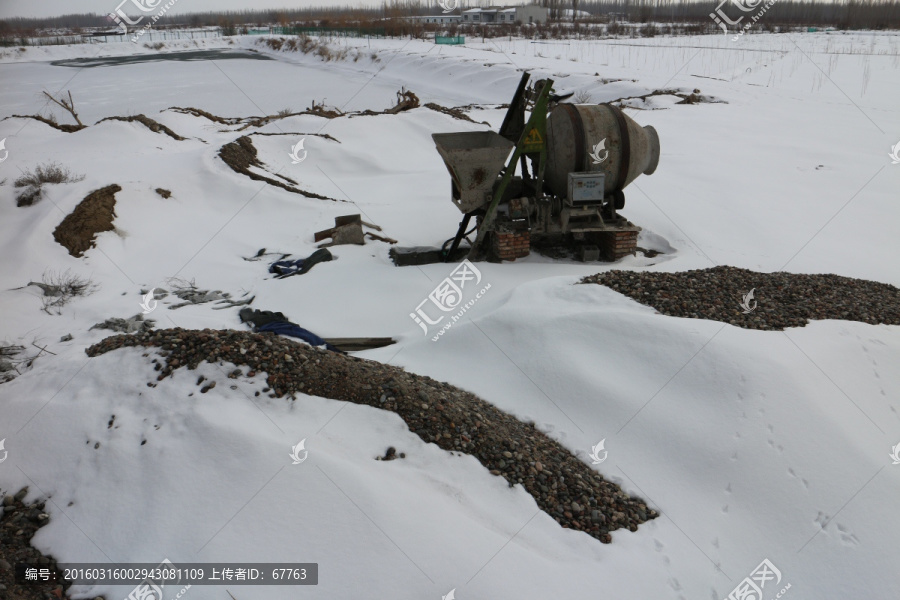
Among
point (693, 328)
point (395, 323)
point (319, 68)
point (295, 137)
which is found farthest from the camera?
point (319, 68)

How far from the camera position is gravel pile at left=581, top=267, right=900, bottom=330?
18.4 ft

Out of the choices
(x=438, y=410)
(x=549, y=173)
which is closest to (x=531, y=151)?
(x=549, y=173)

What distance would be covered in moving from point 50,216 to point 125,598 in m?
7.79

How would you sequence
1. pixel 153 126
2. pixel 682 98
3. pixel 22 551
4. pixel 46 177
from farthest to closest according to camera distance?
1. pixel 682 98
2. pixel 153 126
3. pixel 46 177
4. pixel 22 551

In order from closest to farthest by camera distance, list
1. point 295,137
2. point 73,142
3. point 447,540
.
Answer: point 447,540, point 73,142, point 295,137

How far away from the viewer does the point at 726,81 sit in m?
23.4

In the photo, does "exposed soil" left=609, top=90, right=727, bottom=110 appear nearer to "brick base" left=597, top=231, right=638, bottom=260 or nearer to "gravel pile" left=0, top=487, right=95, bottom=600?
"brick base" left=597, top=231, right=638, bottom=260

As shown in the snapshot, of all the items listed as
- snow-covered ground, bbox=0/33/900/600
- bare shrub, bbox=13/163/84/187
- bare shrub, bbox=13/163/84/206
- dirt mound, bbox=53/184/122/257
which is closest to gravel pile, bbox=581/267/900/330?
snow-covered ground, bbox=0/33/900/600

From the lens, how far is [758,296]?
6047 millimetres

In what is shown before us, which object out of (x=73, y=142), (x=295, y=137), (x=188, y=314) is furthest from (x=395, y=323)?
(x=73, y=142)

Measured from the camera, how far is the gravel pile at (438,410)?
388 centimetres

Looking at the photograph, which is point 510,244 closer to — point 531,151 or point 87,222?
point 531,151

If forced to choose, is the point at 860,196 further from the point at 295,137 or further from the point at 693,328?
the point at 295,137

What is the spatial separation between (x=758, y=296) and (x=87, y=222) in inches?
371
